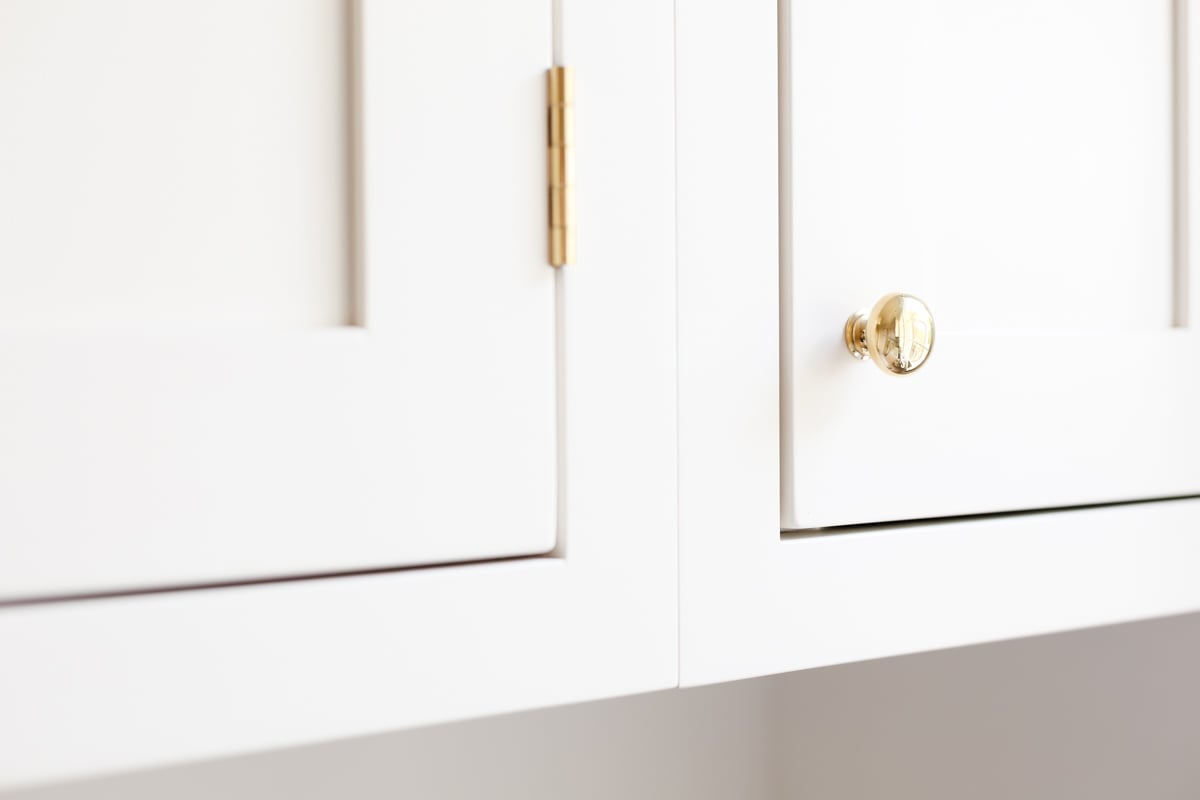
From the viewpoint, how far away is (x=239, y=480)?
0.33 metres

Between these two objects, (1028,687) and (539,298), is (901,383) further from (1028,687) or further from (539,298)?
(1028,687)

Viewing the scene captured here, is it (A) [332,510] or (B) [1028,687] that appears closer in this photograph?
(A) [332,510]

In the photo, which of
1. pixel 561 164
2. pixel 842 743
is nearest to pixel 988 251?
pixel 561 164

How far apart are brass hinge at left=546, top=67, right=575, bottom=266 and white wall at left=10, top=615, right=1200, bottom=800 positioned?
1.62 feet

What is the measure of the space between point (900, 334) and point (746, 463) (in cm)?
8

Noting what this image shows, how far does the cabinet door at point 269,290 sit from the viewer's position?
0.31m

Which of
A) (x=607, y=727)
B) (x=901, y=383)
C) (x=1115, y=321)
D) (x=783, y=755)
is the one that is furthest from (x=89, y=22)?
(x=783, y=755)

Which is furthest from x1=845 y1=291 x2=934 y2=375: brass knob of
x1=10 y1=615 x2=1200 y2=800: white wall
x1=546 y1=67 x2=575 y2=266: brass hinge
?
x1=10 y1=615 x2=1200 y2=800: white wall

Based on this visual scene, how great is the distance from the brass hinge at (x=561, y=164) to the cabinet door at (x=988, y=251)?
0.10 metres

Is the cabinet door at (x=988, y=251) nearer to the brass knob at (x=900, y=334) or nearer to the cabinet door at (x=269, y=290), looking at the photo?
the brass knob at (x=900, y=334)

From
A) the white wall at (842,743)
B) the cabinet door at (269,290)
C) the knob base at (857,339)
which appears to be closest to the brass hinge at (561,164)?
the cabinet door at (269,290)

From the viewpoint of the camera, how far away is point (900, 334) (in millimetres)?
424

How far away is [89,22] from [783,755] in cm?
83

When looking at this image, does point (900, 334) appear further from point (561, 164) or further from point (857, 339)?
point (561, 164)
